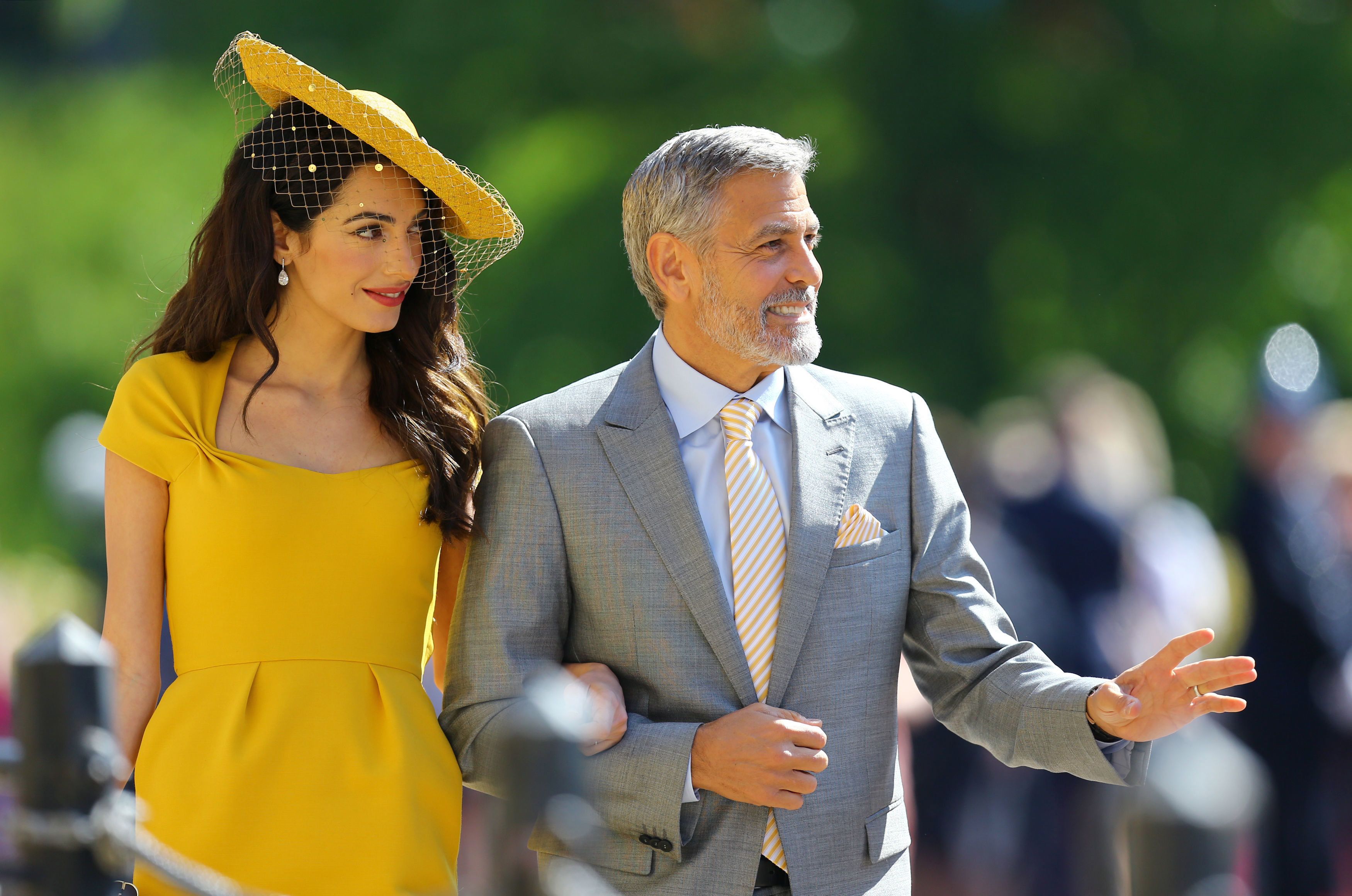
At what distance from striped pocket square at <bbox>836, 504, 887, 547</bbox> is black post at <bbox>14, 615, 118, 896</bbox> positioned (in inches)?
62.2

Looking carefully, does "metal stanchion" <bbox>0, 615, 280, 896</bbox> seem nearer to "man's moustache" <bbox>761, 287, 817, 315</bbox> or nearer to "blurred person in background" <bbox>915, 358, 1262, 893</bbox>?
"man's moustache" <bbox>761, 287, 817, 315</bbox>

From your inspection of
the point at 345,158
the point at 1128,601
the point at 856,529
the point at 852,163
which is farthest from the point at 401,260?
the point at 852,163

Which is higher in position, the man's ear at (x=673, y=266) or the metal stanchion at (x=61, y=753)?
the man's ear at (x=673, y=266)

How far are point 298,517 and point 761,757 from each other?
0.94 meters

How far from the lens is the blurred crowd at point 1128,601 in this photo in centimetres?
548

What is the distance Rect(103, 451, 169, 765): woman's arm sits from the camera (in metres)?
2.63

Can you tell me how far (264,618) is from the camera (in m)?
2.67

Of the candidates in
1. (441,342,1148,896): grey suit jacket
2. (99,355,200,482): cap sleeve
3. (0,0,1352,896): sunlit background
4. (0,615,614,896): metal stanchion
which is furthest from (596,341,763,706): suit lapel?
(0,0,1352,896): sunlit background

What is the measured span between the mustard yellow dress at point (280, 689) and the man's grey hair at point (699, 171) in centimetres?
82

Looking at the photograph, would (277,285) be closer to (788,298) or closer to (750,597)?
(788,298)

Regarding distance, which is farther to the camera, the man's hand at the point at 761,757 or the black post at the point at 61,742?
the man's hand at the point at 761,757

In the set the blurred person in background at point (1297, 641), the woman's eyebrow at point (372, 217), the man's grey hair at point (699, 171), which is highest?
the man's grey hair at point (699, 171)

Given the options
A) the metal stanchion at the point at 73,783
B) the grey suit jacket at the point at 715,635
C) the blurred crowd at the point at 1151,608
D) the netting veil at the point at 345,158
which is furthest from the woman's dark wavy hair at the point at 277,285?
the blurred crowd at the point at 1151,608

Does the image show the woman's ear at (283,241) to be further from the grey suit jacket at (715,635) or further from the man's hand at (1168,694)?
the man's hand at (1168,694)
